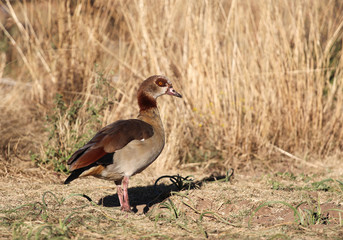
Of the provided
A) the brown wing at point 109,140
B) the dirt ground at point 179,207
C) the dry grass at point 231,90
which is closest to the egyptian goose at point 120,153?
the brown wing at point 109,140

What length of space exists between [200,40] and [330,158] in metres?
2.36

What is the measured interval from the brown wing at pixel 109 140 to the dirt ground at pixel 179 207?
29cm

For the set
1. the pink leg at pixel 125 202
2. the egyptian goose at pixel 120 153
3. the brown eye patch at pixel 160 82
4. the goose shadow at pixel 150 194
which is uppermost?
the brown eye patch at pixel 160 82

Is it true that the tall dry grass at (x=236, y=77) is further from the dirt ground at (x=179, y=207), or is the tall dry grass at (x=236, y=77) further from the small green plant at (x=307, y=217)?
the small green plant at (x=307, y=217)

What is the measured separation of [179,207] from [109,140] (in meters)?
0.82

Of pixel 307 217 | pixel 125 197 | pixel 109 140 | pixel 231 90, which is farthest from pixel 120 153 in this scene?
pixel 231 90

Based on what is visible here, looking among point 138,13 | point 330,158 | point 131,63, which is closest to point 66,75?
point 131,63

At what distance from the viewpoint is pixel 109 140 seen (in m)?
4.13

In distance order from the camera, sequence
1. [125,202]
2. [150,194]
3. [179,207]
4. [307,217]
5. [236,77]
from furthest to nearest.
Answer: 1. [236,77]
2. [150,194]
3. [125,202]
4. [179,207]
5. [307,217]

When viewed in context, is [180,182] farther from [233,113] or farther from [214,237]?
[233,113]

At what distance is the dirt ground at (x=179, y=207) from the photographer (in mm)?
3357

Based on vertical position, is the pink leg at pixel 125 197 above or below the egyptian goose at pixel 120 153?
below

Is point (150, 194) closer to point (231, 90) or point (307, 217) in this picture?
point (307, 217)

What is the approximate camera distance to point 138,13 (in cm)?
645
